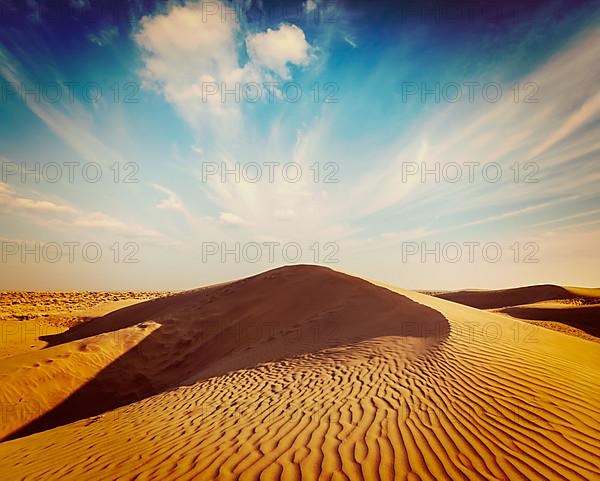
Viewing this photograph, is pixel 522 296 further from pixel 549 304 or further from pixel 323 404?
pixel 323 404

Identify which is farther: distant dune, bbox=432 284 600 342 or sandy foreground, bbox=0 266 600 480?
distant dune, bbox=432 284 600 342

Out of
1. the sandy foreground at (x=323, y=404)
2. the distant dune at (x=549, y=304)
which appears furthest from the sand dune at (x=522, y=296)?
the sandy foreground at (x=323, y=404)

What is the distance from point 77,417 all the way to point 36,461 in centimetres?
449

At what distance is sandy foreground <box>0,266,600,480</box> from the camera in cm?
358

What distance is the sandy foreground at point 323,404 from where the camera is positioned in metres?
3.58

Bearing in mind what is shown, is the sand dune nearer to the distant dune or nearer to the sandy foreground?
the distant dune

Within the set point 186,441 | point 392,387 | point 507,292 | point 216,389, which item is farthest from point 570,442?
point 507,292

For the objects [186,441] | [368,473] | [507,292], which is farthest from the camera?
[507,292]

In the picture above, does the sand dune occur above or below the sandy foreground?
below

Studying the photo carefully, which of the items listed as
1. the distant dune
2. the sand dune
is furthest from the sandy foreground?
the sand dune

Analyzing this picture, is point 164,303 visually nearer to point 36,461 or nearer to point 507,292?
point 36,461

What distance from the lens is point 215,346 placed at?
12234 millimetres

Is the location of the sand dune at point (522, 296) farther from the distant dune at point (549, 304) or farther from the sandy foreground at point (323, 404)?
the sandy foreground at point (323, 404)

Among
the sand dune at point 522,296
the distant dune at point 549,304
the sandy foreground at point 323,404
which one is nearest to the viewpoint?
the sandy foreground at point 323,404
